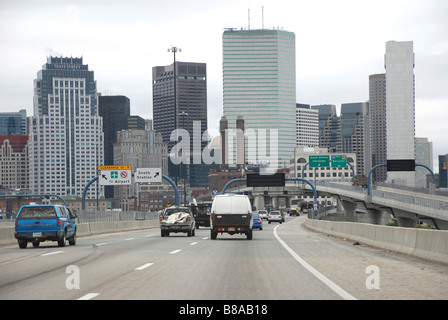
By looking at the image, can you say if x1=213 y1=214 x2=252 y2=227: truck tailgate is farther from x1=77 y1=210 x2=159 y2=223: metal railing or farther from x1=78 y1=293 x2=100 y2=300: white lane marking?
x1=78 y1=293 x2=100 y2=300: white lane marking

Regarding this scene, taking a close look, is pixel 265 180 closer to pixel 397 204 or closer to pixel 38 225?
pixel 397 204

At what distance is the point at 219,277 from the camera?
1409cm

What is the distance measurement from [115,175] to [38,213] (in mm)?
45884

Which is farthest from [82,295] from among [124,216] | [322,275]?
[124,216]

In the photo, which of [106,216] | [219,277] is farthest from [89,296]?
[106,216]

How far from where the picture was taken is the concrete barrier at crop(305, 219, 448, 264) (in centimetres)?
1831

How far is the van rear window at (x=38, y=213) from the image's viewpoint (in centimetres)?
2620

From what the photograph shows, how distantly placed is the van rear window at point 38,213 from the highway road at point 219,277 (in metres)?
5.33

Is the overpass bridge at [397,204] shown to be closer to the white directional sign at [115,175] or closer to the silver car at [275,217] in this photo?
the silver car at [275,217]

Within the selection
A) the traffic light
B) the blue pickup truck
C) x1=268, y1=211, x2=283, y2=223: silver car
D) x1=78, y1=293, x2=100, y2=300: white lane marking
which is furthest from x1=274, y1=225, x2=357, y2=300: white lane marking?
the traffic light

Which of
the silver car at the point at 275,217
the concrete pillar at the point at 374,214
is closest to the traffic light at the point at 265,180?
the silver car at the point at 275,217

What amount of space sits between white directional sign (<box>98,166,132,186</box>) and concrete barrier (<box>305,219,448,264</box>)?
39454 millimetres

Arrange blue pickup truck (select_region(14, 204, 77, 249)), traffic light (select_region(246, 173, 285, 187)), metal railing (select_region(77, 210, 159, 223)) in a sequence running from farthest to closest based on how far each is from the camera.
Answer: traffic light (select_region(246, 173, 285, 187)) < metal railing (select_region(77, 210, 159, 223)) < blue pickup truck (select_region(14, 204, 77, 249))
